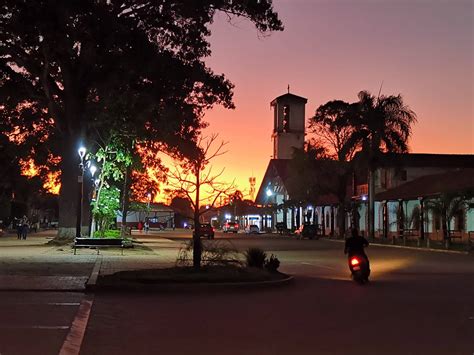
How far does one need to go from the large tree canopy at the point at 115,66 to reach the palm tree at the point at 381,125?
1599 cm

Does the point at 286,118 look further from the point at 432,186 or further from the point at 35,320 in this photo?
the point at 35,320

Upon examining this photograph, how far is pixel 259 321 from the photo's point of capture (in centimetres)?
1084

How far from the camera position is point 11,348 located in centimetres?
830

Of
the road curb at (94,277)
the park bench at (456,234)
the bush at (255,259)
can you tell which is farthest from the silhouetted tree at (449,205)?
the road curb at (94,277)

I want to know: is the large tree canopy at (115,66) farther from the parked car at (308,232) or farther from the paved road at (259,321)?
the parked car at (308,232)

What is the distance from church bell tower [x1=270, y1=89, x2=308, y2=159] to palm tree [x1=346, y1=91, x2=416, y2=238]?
52627 mm

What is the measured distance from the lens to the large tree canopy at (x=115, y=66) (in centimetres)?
2708

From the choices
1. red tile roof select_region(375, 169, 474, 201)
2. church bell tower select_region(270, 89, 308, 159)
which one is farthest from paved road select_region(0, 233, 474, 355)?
church bell tower select_region(270, 89, 308, 159)

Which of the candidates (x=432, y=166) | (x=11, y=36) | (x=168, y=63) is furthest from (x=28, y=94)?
(x=432, y=166)

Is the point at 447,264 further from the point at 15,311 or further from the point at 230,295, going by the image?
the point at 15,311

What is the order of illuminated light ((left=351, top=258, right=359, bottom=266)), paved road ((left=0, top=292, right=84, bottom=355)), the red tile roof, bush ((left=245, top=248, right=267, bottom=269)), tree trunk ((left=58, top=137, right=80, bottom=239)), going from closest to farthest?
paved road ((left=0, top=292, right=84, bottom=355)) < illuminated light ((left=351, top=258, right=359, bottom=266)) < bush ((left=245, top=248, right=267, bottom=269)) < tree trunk ((left=58, top=137, right=80, bottom=239)) < the red tile roof

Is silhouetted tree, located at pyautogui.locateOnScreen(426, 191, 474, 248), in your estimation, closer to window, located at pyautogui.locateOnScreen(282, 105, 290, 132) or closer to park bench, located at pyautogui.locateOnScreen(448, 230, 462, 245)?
park bench, located at pyautogui.locateOnScreen(448, 230, 462, 245)

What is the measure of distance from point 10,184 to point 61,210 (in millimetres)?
47122

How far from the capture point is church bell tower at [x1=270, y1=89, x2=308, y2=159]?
103 m
